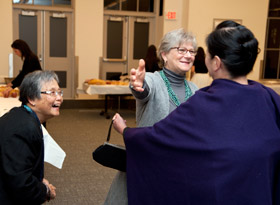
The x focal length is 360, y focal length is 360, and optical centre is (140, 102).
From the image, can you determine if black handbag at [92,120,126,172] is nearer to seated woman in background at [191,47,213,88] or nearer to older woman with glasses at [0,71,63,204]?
older woman with glasses at [0,71,63,204]

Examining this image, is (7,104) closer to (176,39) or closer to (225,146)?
(176,39)

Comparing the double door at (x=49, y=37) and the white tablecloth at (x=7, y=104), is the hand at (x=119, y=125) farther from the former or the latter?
the double door at (x=49, y=37)

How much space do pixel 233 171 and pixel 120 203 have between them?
0.84 metres

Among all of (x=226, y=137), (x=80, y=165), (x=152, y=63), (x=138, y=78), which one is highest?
(x=138, y=78)

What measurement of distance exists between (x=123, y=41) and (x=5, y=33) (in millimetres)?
2816

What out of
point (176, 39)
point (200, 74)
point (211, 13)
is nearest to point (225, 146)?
point (176, 39)

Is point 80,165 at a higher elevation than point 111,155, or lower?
lower

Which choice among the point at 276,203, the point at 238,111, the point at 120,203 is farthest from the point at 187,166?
the point at 120,203

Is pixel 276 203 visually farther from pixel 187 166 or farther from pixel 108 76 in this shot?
pixel 108 76

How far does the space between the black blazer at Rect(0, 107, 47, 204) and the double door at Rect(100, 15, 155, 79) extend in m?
7.17

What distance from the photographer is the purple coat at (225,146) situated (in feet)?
4.17

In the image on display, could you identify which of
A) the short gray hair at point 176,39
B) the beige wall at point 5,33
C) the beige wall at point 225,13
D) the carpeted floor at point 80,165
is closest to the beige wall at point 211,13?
the beige wall at point 225,13

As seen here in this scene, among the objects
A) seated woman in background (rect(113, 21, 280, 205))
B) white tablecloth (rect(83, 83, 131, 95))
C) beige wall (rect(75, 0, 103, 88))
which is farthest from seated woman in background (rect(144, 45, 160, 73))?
seated woman in background (rect(113, 21, 280, 205))

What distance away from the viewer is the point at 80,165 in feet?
14.1
